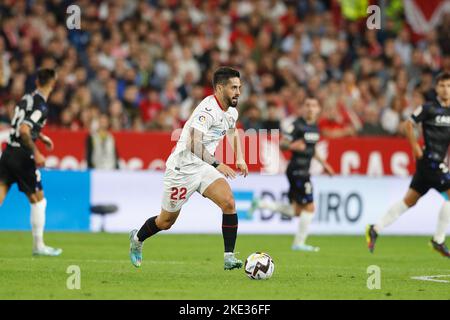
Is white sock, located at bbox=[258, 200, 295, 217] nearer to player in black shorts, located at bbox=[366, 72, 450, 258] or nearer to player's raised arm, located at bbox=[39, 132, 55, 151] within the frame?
player in black shorts, located at bbox=[366, 72, 450, 258]

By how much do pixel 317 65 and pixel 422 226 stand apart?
5672 mm

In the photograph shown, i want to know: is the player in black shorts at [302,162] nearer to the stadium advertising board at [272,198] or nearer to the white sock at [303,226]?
the white sock at [303,226]

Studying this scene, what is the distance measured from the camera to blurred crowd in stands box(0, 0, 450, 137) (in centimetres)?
2142

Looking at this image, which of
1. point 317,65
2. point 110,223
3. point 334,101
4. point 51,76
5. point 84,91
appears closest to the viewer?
point 51,76

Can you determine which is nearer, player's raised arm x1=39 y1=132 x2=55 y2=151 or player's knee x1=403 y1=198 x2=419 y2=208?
player's raised arm x1=39 y1=132 x2=55 y2=151

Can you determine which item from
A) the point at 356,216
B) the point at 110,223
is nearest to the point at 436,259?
the point at 356,216

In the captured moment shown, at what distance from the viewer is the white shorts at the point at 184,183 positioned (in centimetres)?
1159

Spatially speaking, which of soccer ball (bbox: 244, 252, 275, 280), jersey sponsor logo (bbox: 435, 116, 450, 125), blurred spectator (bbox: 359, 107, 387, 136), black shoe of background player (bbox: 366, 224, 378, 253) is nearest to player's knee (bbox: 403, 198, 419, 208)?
black shoe of background player (bbox: 366, 224, 378, 253)

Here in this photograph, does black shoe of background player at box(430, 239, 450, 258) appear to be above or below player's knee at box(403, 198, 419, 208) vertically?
below

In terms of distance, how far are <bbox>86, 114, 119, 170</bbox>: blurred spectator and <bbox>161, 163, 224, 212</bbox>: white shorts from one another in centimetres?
848

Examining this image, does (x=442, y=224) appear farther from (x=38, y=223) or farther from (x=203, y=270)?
(x=38, y=223)

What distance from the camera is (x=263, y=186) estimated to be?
19594 millimetres

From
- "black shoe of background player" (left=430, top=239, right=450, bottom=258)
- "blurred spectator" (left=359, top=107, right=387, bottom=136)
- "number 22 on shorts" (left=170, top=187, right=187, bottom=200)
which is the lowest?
"black shoe of background player" (left=430, top=239, right=450, bottom=258)
